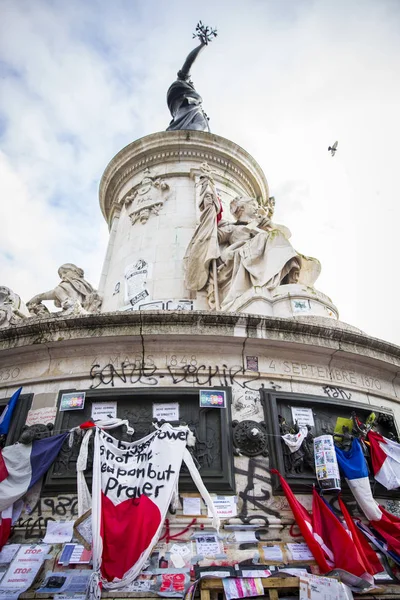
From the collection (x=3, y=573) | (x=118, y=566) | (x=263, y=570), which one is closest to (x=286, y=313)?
(x=263, y=570)

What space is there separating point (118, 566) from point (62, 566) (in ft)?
2.48

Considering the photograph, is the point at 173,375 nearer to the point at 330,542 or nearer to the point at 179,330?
the point at 179,330

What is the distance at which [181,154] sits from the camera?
1387 centimetres

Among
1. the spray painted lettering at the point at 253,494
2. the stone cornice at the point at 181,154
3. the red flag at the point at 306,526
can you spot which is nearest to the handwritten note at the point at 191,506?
the spray painted lettering at the point at 253,494

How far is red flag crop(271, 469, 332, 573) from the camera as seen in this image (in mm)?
4996

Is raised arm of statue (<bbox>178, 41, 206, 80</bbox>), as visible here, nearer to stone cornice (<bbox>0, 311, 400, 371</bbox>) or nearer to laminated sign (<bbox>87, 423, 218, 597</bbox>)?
stone cornice (<bbox>0, 311, 400, 371</bbox>)

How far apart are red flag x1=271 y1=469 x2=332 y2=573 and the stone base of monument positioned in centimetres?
341

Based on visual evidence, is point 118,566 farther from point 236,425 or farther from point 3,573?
point 236,425

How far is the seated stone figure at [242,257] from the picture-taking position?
30.4ft

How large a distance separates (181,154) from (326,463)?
433 inches

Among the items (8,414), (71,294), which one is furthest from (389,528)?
(71,294)

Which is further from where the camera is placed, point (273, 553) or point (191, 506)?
point (191, 506)

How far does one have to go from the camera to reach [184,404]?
629 centimetres

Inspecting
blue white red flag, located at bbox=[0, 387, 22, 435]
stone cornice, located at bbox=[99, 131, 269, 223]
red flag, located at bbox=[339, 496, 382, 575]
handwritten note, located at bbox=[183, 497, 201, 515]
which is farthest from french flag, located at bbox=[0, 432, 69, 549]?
stone cornice, located at bbox=[99, 131, 269, 223]
